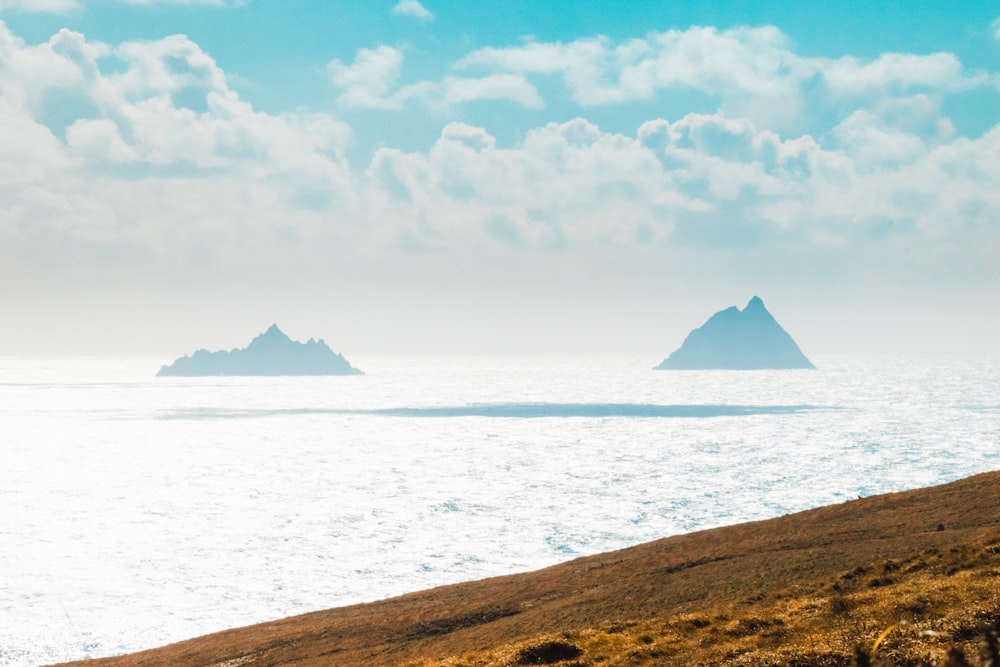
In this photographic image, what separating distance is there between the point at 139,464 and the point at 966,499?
14192 cm

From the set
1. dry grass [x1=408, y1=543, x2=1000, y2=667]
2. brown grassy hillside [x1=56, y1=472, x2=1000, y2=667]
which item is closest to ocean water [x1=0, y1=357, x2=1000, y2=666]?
brown grassy hillside [x1=56, y1=472, x2=1000, y2=667]

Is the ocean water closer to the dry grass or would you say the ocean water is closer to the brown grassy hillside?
the brown grassy hillside

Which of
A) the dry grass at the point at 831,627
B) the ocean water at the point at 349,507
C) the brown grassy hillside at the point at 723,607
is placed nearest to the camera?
the dry grass at the point at 831,627

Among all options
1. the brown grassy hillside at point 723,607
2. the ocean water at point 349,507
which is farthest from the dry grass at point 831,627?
the ocean water at point 349,507

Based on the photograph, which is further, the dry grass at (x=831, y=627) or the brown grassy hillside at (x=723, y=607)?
the brown grassy hillside at (x=723, y=607)

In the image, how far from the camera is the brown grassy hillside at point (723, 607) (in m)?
20.1

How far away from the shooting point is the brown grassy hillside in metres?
20.1

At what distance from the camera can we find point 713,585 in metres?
29.2

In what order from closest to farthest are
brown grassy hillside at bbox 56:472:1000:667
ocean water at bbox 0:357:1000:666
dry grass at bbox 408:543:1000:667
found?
1. dry grass at bbox 408:543:1000:667
2. brown grassy hillside at bbox 56:472:1000:667
3. ocean water at bbox 0:357:1000:666

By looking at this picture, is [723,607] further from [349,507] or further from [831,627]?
[349,507]

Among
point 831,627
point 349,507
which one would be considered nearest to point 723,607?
point 831,627

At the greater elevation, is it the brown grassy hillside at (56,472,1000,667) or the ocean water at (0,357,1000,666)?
the brown grassy hillside at (56,472,1000,667)

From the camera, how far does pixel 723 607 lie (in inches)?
1022

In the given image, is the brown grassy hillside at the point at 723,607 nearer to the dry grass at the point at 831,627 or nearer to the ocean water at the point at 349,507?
the dry grass at the point at 831,627
